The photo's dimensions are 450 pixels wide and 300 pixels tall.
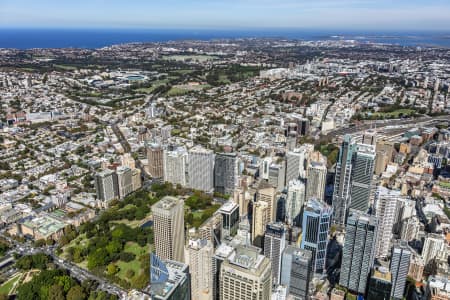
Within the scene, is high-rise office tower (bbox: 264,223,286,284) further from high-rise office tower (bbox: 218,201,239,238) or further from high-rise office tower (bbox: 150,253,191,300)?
high-rise office tower (bbox: 150,253,191,300)

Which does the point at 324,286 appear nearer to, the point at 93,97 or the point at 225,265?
the point at 225,265

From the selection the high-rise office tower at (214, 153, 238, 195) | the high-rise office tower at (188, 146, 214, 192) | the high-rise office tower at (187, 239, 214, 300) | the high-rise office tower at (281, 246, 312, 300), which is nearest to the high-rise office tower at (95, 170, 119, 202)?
the high-rise office tower at (188, 146, 214, 192)

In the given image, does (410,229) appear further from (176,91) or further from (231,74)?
(231,74)

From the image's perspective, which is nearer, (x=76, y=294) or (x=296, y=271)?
(x=296, y=271)

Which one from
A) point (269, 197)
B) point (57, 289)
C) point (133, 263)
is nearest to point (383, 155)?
point (269, 197)

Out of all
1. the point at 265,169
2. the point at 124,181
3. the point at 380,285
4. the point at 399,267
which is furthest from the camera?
the point at 265,169

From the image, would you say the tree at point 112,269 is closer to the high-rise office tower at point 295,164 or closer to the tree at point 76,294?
the tree at point 76,294
